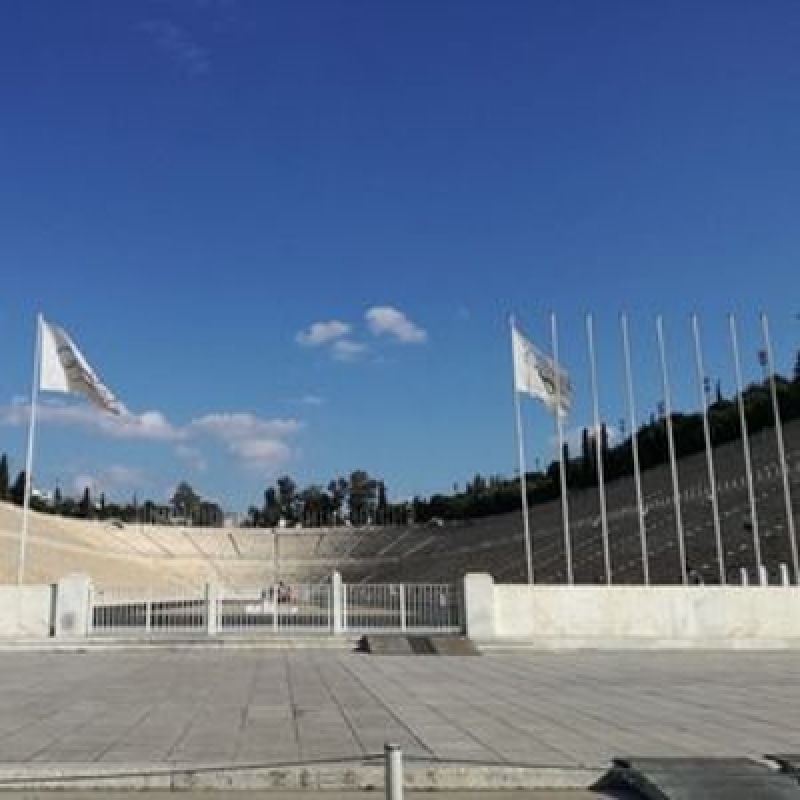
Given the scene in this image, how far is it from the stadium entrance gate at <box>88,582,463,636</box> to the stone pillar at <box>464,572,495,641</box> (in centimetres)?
63

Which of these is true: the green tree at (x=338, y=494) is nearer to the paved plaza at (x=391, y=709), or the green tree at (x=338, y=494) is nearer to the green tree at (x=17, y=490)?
the green tree at (x=17, y=490)

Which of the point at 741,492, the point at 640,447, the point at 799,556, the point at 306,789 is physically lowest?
the point at 306,789

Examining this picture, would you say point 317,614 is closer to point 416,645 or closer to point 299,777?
point 416,645

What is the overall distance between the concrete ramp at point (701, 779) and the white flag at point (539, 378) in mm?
21042

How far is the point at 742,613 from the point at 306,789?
770 inches

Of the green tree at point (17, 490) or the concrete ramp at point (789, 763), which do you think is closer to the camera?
the concrete ramp at point (789, 763)

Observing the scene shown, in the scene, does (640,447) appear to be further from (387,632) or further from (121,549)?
(387,632)

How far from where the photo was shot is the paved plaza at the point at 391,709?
Result: 32.6ft

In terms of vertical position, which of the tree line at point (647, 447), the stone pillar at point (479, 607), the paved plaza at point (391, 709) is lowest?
the paved plaza at point (391, 709)

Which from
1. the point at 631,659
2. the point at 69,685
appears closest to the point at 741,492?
the point at 631,659

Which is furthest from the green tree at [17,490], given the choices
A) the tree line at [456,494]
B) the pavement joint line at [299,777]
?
the pavement joint line at [299,777]

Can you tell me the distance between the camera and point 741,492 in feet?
201

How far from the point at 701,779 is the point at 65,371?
24309 mm

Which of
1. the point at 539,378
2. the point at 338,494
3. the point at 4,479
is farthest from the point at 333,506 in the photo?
the point at 539,378
